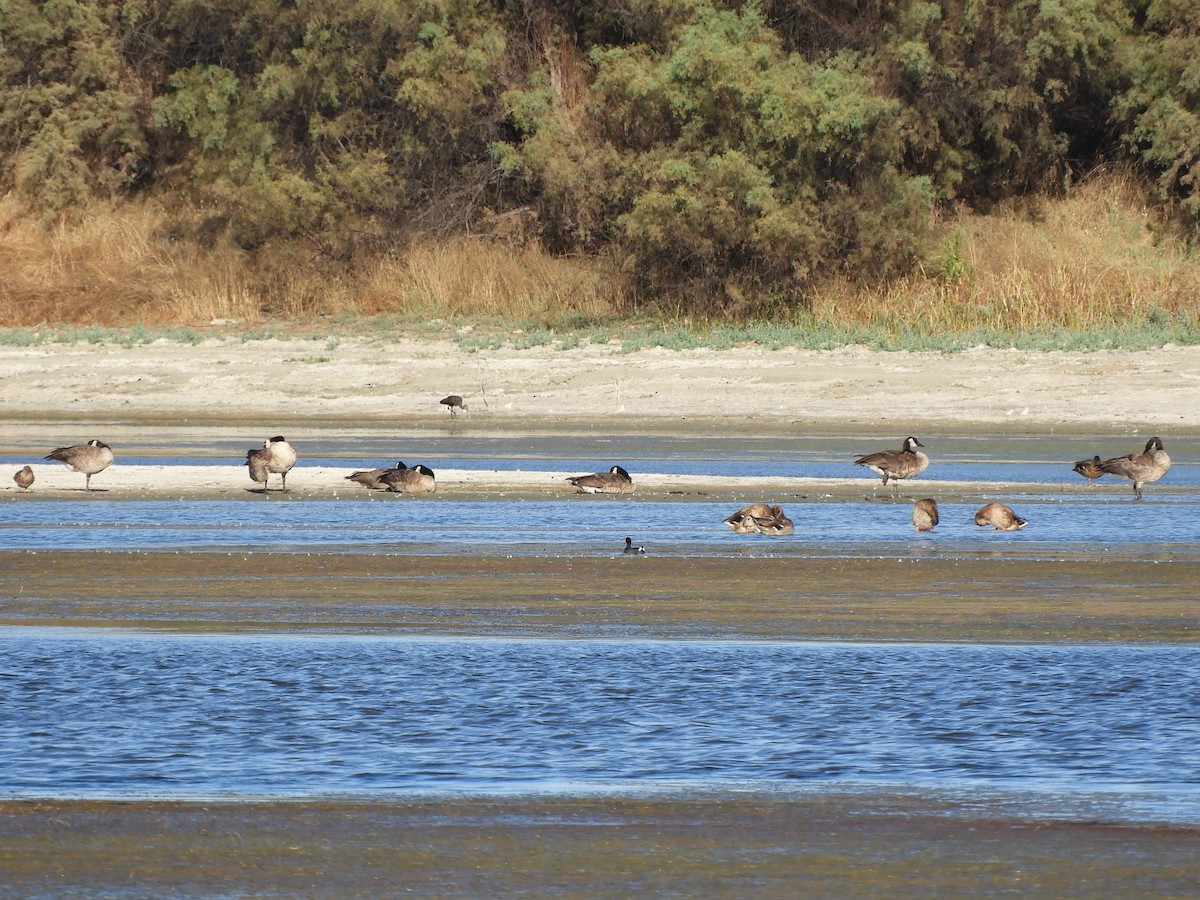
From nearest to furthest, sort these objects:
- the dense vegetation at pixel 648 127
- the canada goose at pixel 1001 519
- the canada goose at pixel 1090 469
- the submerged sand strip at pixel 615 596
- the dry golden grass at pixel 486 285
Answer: the submerged sand strip at pixel 615 596 → the canada goose at pixel 1001 519 → the canada goose at pixel 1090 469 → the dense vegetation at pixel 648 127 → the dry golden grass at pixel 486 285

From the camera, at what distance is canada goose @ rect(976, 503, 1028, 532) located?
14.1 meters

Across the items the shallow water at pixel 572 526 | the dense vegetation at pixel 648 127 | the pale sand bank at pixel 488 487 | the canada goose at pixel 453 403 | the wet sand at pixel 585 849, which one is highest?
the dense vegetation at pixel 648 127

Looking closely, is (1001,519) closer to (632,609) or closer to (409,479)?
(632,609)

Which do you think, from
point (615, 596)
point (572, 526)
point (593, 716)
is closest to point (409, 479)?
point (572, 526)

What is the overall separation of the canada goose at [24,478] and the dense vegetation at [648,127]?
17.5m

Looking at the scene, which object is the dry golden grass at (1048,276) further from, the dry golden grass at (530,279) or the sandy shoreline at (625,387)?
the sandy shoreline at (625,387)

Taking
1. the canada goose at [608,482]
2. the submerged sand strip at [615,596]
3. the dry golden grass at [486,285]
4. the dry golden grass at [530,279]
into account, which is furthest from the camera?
the dry golden grass at [486,285]

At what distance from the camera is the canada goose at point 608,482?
16.3 metres

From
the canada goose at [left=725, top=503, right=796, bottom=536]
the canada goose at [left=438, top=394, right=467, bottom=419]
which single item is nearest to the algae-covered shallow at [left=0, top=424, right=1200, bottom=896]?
the canada goose at [left=725, top=503, right=796, bottom=536]

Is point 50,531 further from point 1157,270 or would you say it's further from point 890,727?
point 1157,270

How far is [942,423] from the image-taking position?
23.7 m

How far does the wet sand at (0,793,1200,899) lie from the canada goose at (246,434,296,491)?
10348mm

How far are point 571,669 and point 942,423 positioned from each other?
15551mm

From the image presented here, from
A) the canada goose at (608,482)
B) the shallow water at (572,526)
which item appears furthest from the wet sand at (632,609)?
the canada goose at (608,482)
